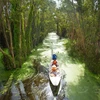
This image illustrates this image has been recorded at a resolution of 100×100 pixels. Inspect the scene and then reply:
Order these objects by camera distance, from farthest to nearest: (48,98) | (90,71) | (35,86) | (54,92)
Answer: (90,71) < (35,86) < (54,92) < (48,98)

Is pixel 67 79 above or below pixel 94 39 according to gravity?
below

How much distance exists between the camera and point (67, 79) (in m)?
16.5

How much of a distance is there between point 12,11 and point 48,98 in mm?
9260

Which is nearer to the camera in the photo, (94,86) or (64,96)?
(64,96)

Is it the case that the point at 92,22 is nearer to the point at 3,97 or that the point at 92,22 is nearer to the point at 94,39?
the point at 94,39

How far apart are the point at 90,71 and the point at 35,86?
640 cm

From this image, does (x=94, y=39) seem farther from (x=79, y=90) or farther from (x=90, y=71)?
(x=79, y=90)

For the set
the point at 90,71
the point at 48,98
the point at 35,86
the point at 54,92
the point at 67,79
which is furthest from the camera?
the point at 90,71

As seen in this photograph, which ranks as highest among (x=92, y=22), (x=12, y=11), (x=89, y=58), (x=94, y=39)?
(x=12, y=11)

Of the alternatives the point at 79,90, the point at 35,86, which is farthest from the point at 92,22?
the point at 35,86

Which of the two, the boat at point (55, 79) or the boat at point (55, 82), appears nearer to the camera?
the boat at point (55, 82)

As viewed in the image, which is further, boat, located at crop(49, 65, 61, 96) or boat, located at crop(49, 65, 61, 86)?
boat, located at crop(49, 65, 61, 86)

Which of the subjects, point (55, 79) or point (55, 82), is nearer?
point (55, 82)

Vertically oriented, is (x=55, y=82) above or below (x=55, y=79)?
below
